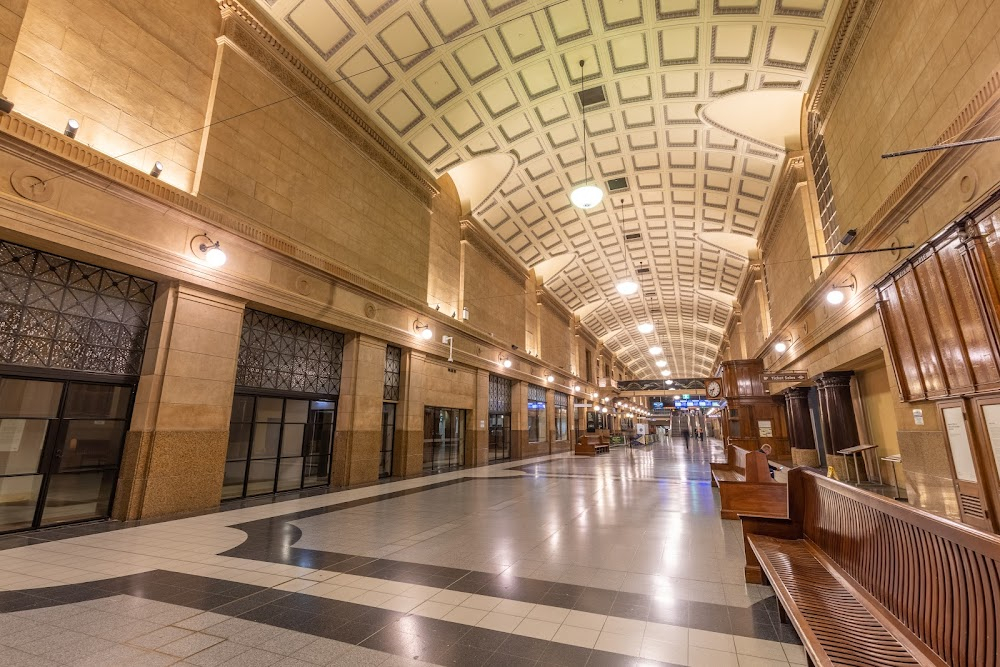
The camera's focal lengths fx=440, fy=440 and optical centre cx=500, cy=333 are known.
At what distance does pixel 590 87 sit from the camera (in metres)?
11.2

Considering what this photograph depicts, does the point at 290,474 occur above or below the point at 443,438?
below

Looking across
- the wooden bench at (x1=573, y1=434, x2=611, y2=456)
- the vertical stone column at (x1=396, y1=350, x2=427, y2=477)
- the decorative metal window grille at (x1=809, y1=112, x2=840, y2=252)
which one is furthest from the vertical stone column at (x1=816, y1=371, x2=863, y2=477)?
the wooden bench at (x1=573, y1=434, x2=611, y2=456)

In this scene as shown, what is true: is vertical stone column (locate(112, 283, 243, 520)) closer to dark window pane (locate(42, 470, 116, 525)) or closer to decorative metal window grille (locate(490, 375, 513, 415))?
dark window pane (locate(42, 470, 116, 525))

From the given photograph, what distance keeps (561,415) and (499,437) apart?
26.2 ft

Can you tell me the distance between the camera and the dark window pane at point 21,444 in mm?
5445

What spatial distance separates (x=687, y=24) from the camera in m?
9.23

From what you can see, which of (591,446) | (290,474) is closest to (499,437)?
(591,446)

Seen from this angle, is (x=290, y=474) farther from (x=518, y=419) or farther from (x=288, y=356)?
(x=518, y=419)

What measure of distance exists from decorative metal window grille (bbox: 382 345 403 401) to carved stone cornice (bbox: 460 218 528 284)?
5472 millimetres

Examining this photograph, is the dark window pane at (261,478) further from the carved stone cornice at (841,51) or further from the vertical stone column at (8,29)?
the carved stone cornice at (841,51)

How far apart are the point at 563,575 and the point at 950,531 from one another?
287cm

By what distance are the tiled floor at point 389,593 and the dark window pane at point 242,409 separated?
6.58ft

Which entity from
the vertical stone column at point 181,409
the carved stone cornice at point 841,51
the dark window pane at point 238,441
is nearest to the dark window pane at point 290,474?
the dark window pane at point 238,441

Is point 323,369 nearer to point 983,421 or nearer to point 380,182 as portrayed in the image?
point 380,182
